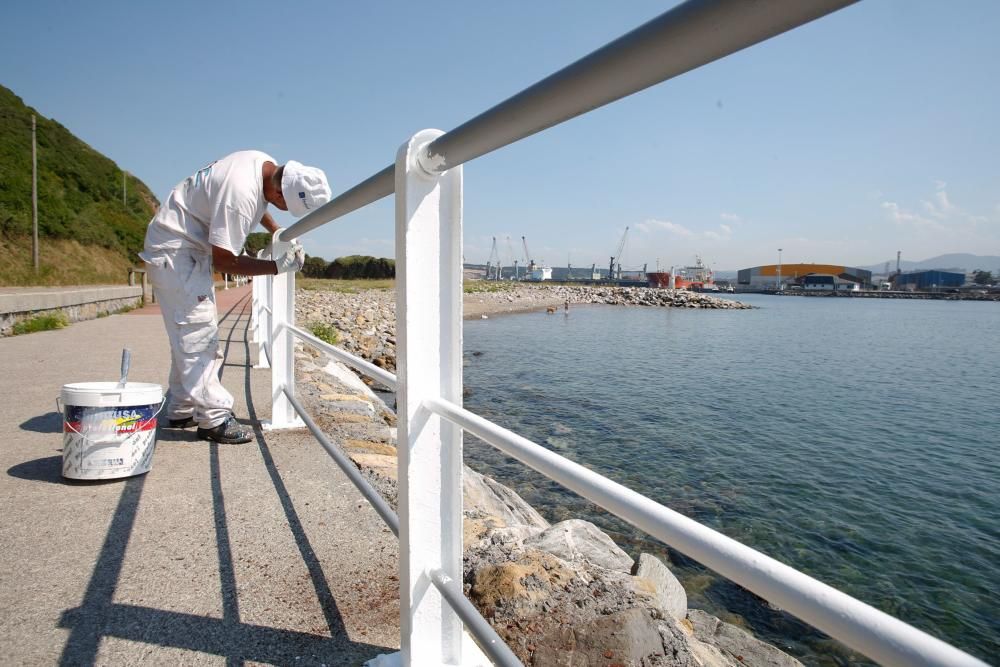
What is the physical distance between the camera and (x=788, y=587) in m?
0.61

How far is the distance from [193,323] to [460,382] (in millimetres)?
2559

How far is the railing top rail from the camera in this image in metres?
0.60

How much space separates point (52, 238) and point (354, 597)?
36.7 m

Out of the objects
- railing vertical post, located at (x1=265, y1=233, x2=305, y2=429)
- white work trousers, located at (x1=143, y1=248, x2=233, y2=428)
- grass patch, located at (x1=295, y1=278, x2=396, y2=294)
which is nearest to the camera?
white work trousers, located at (x1=143, y1=248, x2=233, y2=428)

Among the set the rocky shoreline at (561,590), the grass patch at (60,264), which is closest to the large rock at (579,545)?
the rocky shoreline at (561,590)

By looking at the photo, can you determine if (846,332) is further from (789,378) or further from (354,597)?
(354,597)

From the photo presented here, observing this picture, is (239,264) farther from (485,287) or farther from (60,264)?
(485,287)

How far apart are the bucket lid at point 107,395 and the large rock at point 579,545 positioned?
2007mm

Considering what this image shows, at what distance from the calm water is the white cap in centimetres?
453

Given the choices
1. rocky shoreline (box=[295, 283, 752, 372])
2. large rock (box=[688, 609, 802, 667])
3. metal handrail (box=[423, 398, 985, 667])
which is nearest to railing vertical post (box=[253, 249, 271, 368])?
large rock (box=[688, 609, 802, 667])

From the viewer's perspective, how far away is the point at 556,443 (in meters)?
10.8

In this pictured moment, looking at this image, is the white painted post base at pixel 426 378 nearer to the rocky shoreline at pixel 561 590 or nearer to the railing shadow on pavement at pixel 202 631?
the railing shadow on pavement at pixel 202 631

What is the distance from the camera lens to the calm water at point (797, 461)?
626 centimetres

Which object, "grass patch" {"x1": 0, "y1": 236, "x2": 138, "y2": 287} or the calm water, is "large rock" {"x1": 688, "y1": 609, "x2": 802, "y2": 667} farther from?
"grass patch" {"x1": 0, "y1": 236, "x2": 138, "y2": 287}
